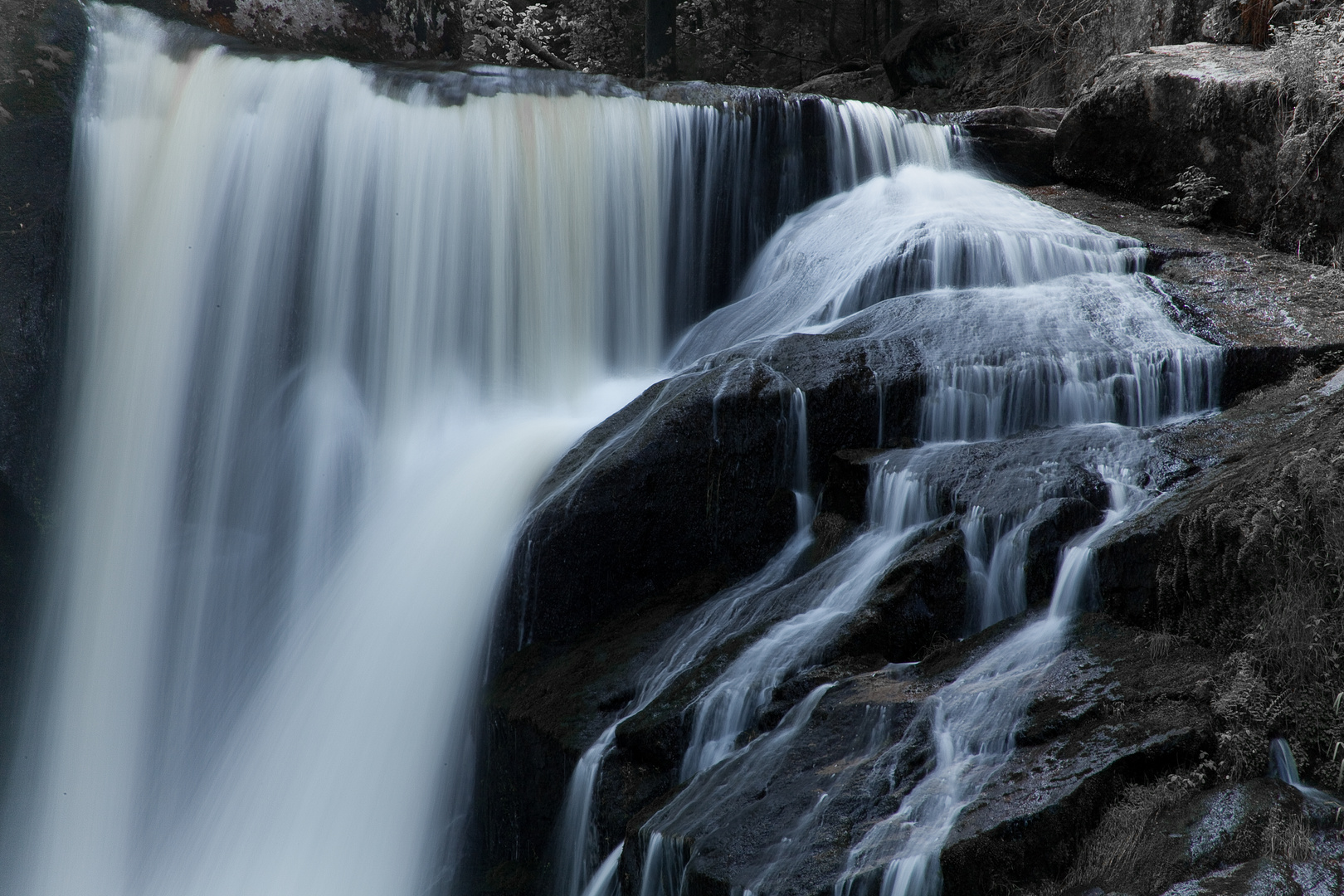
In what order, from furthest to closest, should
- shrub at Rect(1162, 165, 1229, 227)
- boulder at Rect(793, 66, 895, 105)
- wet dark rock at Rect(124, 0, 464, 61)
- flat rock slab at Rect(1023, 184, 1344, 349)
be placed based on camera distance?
boulder at Rect(793, 66, 895, 105), wet dark rock at Rect(124, 0, 464, 61), shrub at Rect(1162, 165, 1229, 227), flat rock slab at Rect(1023, 184, 1344, 349)

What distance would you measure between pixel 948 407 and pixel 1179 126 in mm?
4523

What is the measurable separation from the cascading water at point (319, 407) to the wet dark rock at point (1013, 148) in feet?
3.12

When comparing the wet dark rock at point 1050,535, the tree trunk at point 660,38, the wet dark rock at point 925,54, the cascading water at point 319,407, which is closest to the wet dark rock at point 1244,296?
the wet dark rock at point 1050,535

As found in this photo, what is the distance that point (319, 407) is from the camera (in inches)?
298

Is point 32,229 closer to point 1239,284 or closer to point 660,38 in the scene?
point 1239,284

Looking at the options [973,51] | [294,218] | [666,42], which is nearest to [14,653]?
[294,218]

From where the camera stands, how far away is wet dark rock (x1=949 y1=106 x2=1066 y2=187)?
9.99m

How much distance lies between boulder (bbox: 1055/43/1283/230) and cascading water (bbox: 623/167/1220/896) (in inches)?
42.6

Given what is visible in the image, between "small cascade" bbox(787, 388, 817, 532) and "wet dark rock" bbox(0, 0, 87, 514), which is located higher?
"wet dark rock" bbox(0, 0, 87, 514)

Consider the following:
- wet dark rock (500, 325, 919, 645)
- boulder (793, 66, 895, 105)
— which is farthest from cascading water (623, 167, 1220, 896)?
boulder (793, 66, 895, 105)

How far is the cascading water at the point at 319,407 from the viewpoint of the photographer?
19.3 ft

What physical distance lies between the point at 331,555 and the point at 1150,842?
202 inches

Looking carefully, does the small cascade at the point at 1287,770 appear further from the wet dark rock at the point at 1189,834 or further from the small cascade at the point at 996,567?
the small cascade at the point at 996,567

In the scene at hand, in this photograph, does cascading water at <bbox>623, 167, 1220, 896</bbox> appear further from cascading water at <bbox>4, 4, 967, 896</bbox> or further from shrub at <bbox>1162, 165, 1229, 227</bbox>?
shrub at <bbox>1162, 165, 1229, 227</bbox>
